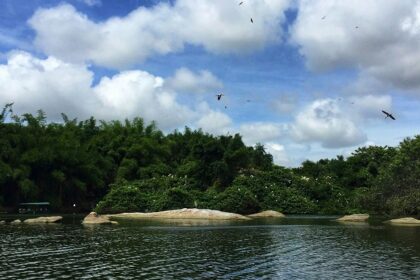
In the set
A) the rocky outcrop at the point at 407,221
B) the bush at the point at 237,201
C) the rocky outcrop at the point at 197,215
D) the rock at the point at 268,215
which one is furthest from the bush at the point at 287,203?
the rocky outcrop at the point at 407,221

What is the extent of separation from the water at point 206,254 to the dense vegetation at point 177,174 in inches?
1009

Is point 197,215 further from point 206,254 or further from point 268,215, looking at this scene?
point 206,254

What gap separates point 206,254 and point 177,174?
54087mm

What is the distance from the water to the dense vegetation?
84.1 feet

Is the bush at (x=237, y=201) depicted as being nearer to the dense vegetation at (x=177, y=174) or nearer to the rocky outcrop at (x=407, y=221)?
the dense vegetation at (x=177, y=174)

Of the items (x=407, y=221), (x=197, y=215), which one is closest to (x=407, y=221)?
(x=407, y=221)

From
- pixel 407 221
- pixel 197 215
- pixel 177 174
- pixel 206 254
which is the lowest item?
pixel 206 254

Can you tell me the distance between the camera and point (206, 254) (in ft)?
93.6

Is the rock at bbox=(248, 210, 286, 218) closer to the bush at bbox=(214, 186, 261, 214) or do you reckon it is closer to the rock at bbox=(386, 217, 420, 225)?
the bush at bbox=(214, 186, 261, 214)

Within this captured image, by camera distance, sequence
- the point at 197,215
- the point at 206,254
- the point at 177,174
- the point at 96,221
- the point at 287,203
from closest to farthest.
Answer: the point at 206,254
the point at 96,221
the point at 197,215
the point at 287,203
the point at 177,174

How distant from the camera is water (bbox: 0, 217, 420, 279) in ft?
Answer: 74.1

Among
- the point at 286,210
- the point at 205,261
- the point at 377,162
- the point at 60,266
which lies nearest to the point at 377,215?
the point at 286,210

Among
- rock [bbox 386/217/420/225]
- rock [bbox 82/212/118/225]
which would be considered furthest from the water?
rock [bbox 386/217/420/225]

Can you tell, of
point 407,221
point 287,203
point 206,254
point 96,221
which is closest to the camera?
point 206,254
